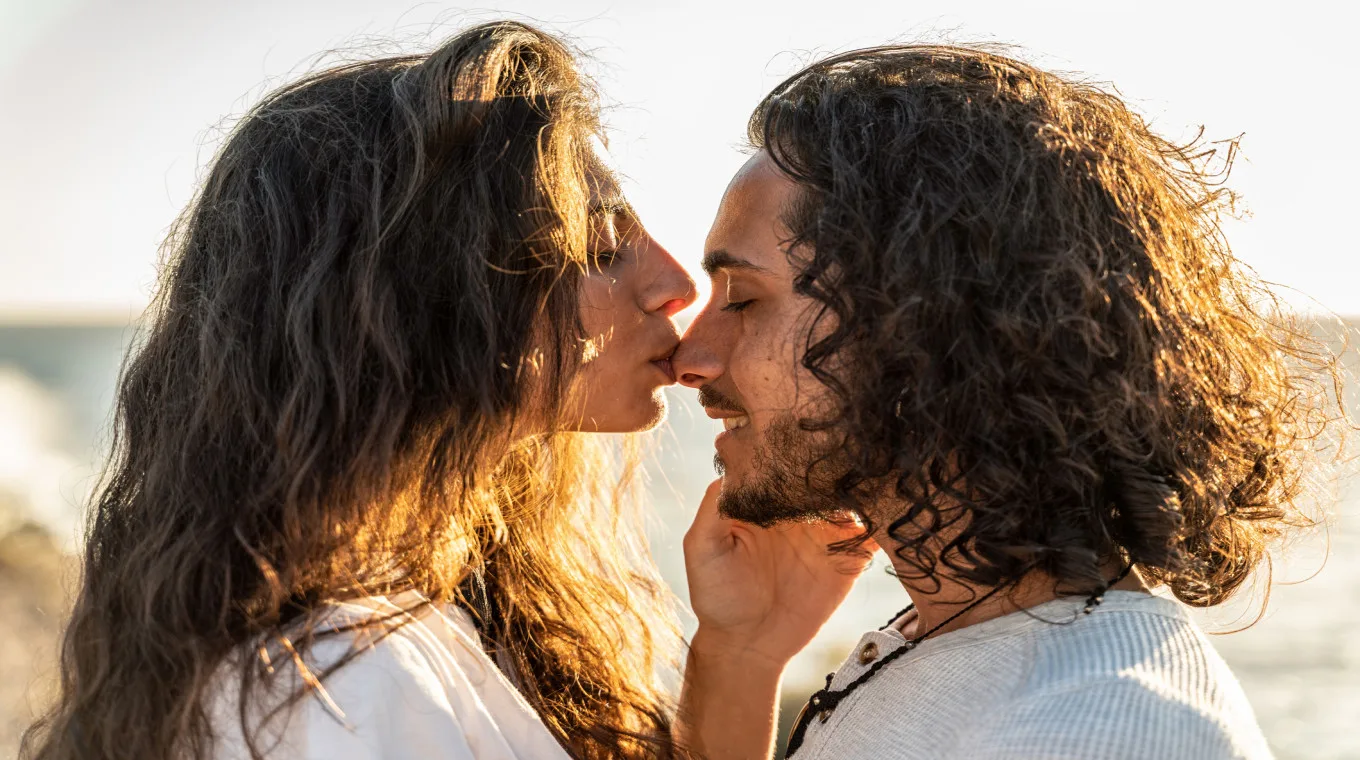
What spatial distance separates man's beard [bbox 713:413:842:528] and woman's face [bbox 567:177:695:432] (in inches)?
11.9

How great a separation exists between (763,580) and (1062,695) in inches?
48.1

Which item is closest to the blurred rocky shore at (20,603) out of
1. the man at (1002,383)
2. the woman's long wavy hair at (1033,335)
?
the man at (1002,383)

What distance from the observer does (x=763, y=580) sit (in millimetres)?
2961

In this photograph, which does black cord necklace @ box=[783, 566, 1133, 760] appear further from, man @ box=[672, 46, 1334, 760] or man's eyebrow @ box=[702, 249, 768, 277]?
man's eyebrow @ box=[702, 249, 768, 277]

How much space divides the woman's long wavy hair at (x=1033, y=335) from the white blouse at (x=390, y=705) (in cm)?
85

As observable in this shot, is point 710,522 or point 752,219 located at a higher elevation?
point 752,219

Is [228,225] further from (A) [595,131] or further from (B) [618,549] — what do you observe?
(B) [618,549]

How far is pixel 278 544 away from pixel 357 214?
2.15ft

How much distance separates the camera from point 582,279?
2.48 meters

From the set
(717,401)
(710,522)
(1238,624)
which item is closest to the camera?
(717,401)

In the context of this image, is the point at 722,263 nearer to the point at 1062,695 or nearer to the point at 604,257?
the point at 604,257

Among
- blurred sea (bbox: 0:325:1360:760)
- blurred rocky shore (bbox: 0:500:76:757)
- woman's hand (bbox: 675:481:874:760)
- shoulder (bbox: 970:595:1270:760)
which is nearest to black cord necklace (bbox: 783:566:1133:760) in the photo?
shoulder (bbox: 970:595:1270:760)

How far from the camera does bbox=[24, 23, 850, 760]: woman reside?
6.45ft

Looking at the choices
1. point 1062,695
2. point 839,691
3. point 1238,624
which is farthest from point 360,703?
point 1238,624
